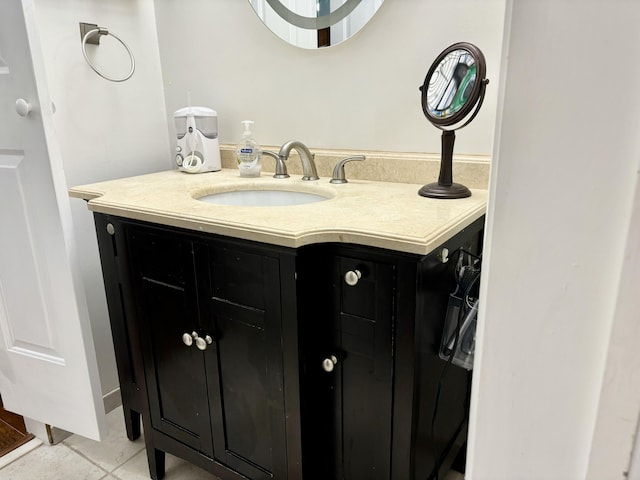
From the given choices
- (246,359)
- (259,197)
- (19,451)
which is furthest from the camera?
(19,451)

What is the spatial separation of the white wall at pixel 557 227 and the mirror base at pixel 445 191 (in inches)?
30.0

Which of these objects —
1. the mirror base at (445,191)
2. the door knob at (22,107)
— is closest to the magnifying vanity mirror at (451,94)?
the mirror base at (445,191)

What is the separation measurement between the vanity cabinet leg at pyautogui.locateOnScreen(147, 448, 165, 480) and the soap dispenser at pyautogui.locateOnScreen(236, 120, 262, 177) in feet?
2.89

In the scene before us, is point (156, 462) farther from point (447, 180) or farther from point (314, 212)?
point (447, 180)

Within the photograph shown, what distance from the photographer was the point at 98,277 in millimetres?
1604

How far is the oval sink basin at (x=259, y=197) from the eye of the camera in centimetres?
136

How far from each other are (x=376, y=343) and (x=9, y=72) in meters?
1.09

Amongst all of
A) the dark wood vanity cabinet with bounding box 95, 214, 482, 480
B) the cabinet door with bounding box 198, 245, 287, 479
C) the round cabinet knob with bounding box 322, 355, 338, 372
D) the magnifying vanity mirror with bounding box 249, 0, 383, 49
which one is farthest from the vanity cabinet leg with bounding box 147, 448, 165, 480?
the magnifying vanity mirror with bounding box 249, 0, 383, 49

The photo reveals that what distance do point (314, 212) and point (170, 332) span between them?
0.51 meters

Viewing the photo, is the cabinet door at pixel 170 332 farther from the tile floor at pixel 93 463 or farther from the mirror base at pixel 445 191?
the mirror base at pixel 445 191

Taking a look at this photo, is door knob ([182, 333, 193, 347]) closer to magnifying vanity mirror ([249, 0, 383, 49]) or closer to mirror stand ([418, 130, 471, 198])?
mirror stand ([418, 130, 471, 198])

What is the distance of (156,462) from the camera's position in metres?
1.35

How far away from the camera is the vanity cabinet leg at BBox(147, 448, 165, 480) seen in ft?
4.42

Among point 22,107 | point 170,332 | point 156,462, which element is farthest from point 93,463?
point 22,107
